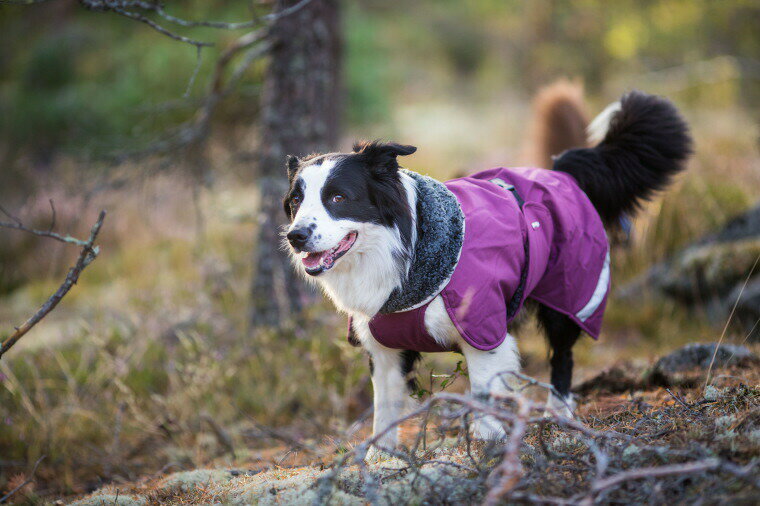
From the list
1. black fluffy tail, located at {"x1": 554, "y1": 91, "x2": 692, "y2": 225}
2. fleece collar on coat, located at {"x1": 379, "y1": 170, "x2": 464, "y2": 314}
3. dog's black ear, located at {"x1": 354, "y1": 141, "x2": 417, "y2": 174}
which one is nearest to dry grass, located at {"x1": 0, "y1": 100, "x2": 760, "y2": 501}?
fleece collar on coat, located at {"x1": 379, "y1": 170, "x2": 464, "y2": 314}

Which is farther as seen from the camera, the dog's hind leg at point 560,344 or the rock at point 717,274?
the rock at point 717,274

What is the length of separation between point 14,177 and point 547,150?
24.7 ft

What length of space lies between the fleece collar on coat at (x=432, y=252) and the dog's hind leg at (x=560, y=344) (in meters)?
0.84

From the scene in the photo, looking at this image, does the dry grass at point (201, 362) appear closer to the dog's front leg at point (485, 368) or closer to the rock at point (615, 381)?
the rock at point (615, 381)

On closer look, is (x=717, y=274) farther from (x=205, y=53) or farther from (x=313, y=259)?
(x=205, y=53)

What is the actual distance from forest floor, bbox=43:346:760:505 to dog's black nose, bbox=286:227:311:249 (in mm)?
873

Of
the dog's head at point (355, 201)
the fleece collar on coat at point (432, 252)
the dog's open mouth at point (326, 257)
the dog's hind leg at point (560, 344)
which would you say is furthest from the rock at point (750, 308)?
the dog's open mouth at point (326, 257)

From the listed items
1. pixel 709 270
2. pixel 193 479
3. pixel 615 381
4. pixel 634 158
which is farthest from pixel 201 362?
pixel 709 270

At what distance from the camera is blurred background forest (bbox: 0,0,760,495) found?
3.91 metres

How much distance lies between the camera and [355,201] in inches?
104

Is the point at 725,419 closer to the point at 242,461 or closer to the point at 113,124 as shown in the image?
the point at 242,461

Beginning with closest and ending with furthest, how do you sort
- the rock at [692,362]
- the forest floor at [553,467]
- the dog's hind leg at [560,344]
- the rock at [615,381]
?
the forest floor at [553,467]
the dog's hind leg at [560,344]
the rock at [692,362]
the rock at [615,381]

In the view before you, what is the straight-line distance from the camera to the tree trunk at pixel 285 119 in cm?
443

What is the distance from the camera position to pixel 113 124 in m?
8.83
